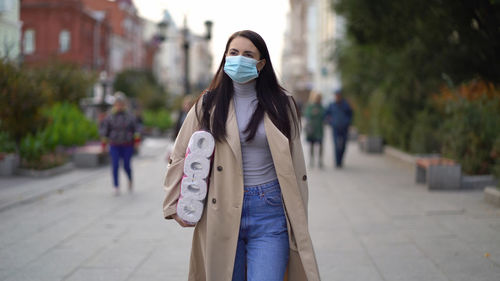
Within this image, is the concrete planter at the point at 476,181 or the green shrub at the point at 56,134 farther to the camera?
the green shrub at the point at 56,134

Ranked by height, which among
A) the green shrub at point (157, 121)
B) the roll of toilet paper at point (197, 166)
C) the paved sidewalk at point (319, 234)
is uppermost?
the roll of toilet paper at point (197, 166)

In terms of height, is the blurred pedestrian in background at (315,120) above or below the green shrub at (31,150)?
above

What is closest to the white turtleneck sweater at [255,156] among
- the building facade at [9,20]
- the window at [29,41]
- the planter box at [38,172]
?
the planter box at [38,172]

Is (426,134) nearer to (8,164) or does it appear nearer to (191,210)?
(8,164)

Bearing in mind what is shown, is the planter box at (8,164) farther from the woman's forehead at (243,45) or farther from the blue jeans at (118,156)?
→ the woman's forehead at (243,45)

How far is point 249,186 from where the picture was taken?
326 centimetres

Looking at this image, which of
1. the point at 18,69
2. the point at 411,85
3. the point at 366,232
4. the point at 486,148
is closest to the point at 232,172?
the point at 366,232

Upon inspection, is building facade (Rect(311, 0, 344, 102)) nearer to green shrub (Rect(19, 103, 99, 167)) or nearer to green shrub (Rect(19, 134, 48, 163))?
green shrub (Rect(19, 103, 99, 167))

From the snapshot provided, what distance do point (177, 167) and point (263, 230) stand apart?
2.02ft

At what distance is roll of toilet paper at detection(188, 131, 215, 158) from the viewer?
3.28 m

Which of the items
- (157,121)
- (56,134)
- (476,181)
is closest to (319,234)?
(476,181)

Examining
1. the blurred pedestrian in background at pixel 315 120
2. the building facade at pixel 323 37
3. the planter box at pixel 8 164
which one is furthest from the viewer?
the building facade at pixel 323 37

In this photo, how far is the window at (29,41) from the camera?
145 feet

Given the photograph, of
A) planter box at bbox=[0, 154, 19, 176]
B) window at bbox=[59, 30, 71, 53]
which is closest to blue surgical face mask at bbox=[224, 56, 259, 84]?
planter box at bbox=[0, 154, 19, 176]
